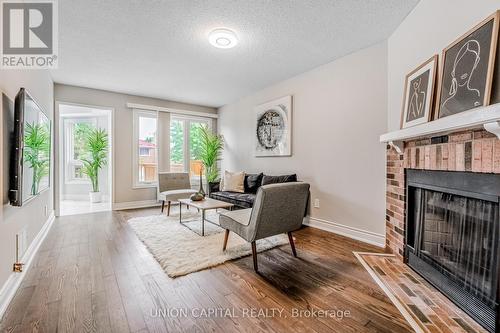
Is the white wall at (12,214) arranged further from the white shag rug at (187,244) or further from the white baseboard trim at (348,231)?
the white baseboard trim at (348,231)

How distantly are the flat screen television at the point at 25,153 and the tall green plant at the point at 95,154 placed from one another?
3.36 m

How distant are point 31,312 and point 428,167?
3108 mm

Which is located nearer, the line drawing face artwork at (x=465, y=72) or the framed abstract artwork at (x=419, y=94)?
the line drawing face artwork at (x=465, y=72)

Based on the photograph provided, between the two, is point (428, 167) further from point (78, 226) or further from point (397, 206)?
point (78, 226)

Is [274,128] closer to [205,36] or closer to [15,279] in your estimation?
[205,36]

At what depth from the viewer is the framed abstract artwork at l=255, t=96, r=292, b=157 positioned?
12.9ft

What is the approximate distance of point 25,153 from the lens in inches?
76.4

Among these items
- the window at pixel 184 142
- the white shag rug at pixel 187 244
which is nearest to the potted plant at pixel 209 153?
the window at pixel 184 142

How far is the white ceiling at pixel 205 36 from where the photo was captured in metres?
2.10

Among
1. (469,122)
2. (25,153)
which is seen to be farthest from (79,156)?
(469,122)

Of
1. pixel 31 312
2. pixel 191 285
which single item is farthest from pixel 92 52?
pixel 191 285

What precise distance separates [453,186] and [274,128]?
2.96 metres

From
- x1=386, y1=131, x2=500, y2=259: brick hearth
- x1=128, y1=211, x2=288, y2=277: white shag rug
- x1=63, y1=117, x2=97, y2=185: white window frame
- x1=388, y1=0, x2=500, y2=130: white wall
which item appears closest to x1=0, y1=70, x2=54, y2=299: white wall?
x1=128, y1=211, x2=288, y2=277: white shag rug

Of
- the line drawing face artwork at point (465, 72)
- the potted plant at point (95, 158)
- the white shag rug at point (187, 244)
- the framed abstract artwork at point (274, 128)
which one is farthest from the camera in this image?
the potted plant at point (95, 158)
